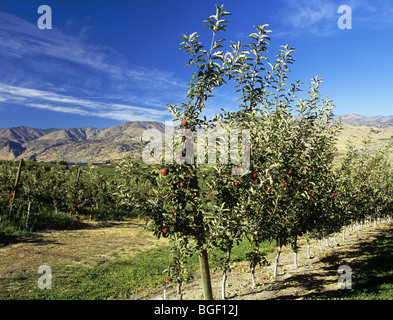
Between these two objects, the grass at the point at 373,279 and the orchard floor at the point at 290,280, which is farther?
A: the orchard floor at the point at 290,280

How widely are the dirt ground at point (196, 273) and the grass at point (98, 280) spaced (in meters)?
0.75

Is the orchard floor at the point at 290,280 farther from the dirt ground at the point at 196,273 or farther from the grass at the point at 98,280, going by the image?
the grass at the point at 98,280

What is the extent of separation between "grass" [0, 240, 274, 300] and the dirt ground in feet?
2.47

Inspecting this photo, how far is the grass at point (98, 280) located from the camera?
929 cm

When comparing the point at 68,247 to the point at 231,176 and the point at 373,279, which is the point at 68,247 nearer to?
the point at 231,176

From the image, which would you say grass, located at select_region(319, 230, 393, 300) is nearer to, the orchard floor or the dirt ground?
the orchard floor

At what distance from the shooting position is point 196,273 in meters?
12.3

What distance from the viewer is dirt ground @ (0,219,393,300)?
9633 millimetres

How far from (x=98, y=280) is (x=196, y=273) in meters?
5.03

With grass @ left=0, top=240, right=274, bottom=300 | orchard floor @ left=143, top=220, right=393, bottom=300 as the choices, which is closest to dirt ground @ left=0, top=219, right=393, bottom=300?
orchard floor @ left=143, top=220, right=393, bottom=300

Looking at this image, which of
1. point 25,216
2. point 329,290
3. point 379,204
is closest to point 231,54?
point 329,290

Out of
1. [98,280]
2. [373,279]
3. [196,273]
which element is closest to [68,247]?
[98,280]

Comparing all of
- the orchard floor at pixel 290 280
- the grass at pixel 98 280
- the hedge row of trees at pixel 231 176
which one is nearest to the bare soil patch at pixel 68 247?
the grass at pixel 98 280
